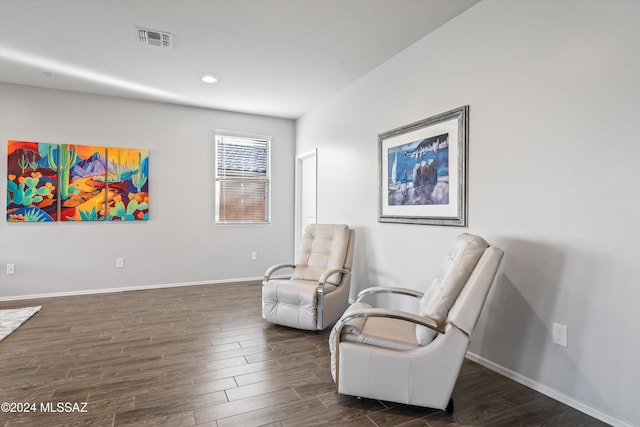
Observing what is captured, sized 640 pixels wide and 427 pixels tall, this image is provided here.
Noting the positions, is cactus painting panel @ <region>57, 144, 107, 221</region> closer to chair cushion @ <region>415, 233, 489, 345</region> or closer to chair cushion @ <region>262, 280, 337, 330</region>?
chair cushion @ <region>262, 280, 337, 330</region>

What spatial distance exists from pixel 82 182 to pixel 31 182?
1.75 feet

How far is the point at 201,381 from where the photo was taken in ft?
7.37

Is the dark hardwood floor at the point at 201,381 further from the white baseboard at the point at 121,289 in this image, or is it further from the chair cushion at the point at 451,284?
the white baseboard at the point at 121,289

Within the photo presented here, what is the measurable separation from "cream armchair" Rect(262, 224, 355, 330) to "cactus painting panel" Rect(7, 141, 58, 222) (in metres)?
3.17

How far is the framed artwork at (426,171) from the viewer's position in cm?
269

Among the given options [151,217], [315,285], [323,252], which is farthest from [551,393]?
[151,217]

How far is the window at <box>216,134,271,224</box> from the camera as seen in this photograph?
5.41 m

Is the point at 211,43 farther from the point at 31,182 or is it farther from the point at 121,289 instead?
the point at 121,289

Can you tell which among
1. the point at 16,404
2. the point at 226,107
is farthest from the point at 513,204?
the point at 226,107

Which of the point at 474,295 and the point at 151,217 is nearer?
the point at 474,295

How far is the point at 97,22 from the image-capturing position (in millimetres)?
2854

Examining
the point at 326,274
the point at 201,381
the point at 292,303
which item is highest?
the point at 326,274

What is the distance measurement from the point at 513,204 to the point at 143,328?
11.0 feet

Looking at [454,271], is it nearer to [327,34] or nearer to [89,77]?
[327,34]
